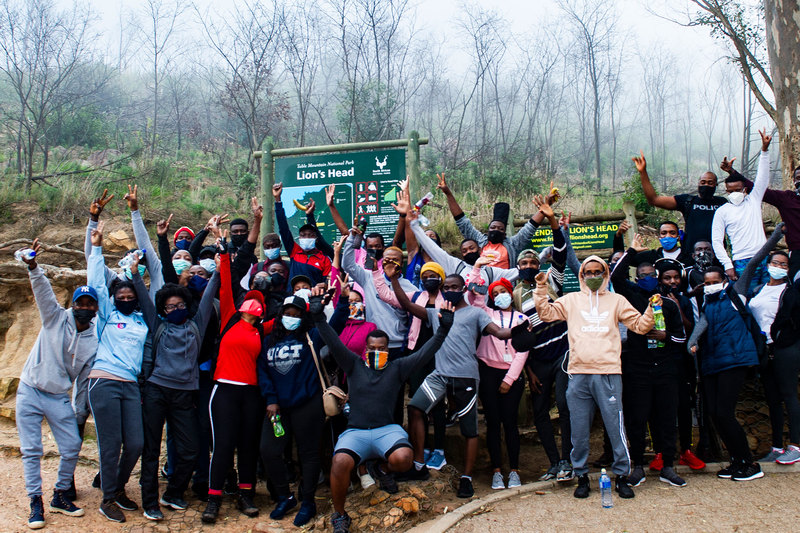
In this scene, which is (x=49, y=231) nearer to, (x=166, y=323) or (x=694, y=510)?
(x=166, y=323)

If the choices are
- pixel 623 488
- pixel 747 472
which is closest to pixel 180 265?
pixel 623 488

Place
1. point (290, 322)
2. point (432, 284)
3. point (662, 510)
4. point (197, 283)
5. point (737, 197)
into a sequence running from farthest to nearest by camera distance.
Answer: point (737, 197) → point (197, 283) → point (432, 284) → point (290, 322) → point (662, 510)

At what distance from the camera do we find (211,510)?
5.95 meters

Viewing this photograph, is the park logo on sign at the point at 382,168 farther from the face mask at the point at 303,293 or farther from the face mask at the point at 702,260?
the face mask at the point at 702,260

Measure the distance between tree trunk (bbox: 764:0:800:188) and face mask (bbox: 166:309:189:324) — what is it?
9.46 metres

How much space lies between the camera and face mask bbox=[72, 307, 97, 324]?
19.7 feet

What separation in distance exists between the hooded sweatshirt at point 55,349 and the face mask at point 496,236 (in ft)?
14.8

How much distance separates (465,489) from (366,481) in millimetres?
979

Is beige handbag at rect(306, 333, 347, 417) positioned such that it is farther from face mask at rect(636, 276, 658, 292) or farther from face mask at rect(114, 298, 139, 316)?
face mask at rect(636, 276, 658, 292)

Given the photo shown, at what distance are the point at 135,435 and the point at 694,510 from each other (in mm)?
5112

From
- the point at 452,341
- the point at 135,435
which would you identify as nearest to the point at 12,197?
the point at 135,435

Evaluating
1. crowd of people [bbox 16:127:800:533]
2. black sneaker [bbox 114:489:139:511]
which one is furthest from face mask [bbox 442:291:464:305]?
black sneaker [bbox 114:489:139:511]

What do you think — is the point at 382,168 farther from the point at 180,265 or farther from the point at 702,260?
the point at 702,260

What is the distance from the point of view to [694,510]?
5379 mm
